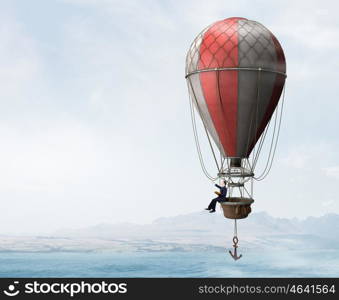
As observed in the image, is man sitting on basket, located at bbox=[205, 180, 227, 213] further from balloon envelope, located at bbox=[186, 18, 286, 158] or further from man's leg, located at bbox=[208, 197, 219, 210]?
balloon envelope, located at bbox=[186, 18, 286, 158]

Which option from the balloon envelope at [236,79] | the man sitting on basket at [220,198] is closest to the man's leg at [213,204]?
the man sitting on basket at [220,198]

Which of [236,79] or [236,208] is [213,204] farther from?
[236,79]

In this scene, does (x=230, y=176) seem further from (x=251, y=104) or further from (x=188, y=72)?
(x=188, y=72)

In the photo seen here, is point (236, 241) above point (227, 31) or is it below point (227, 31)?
below

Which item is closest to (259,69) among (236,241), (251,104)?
(251,104)

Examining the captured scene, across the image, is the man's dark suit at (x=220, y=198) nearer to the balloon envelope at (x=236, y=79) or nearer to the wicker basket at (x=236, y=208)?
the wicker basket at (x=236, y=208)

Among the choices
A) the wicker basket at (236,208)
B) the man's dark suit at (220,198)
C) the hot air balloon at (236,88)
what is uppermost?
the hot air balloon at (236,88)

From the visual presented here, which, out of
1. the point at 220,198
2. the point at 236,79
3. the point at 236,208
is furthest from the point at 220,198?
the point at 236,79
